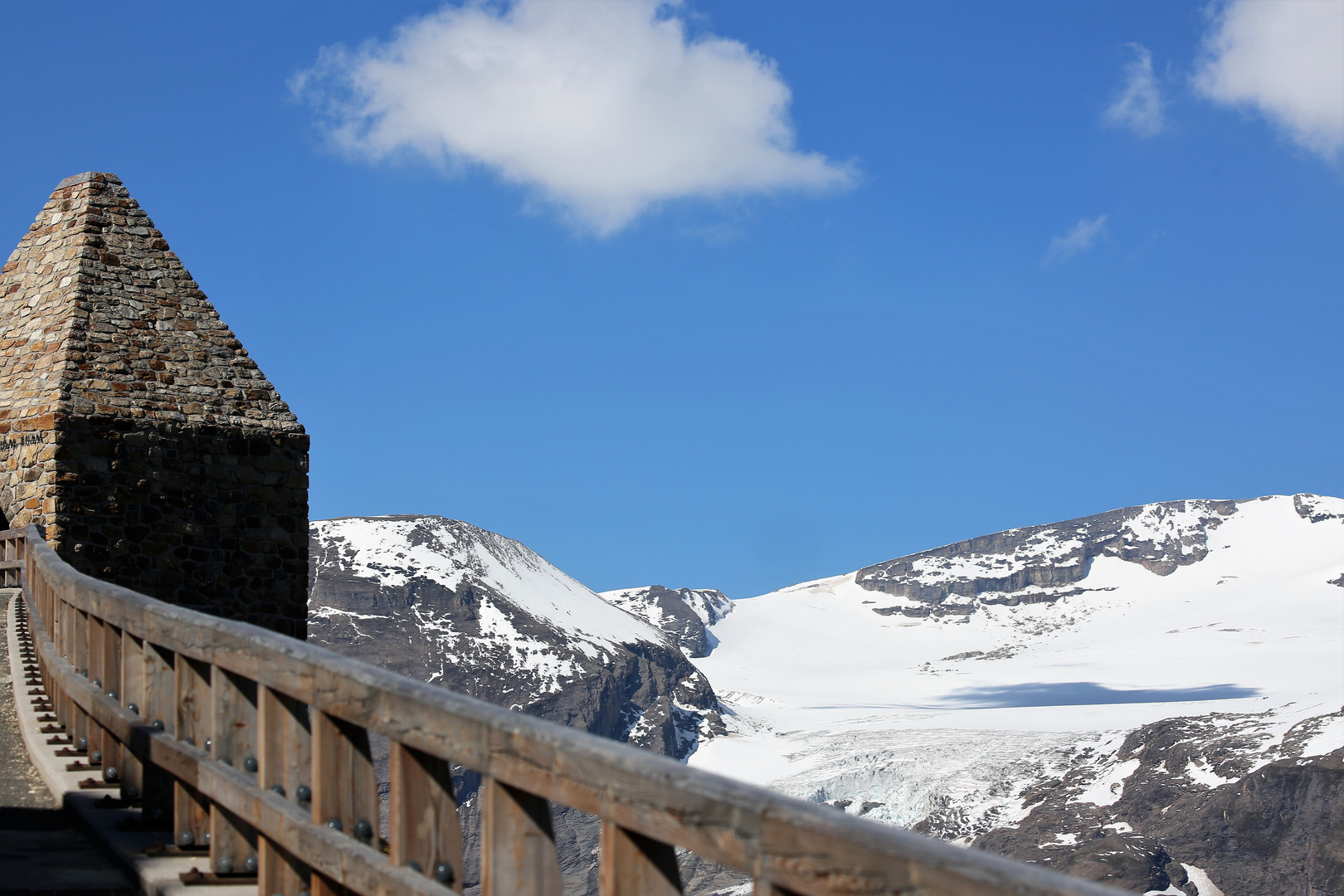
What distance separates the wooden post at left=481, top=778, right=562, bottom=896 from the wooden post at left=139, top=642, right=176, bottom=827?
279 centimetres

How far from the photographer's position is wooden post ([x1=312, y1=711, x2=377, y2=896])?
12.4 feet

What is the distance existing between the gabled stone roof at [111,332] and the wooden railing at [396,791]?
1166 cm

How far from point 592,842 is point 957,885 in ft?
559

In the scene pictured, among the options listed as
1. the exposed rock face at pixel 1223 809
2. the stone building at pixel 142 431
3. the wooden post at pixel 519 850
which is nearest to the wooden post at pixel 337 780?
the wooden post at pixel 519 850

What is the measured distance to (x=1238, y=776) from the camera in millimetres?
151750

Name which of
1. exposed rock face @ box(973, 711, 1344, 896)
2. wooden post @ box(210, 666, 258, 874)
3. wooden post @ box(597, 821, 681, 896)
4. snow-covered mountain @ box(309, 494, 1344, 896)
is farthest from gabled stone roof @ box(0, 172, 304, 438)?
exposed rock face @ box(973, 711, 1344, 896)

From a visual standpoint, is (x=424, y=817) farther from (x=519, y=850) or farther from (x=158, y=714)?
(x=158, y=714)

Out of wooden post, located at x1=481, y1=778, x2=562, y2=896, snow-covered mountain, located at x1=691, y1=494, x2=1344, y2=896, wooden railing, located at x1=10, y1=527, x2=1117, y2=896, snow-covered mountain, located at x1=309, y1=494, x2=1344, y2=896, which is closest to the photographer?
wooden railing, located at x1=10, y1=527, x2=1117, y2=896

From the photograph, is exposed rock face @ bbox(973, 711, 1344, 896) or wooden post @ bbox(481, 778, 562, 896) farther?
exposed rock face @ bbox(973, 711, 1344, 896)

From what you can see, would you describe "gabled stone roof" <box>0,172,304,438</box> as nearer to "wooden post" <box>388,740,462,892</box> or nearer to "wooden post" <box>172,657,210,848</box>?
"wooden post" <box>172,657,210,848</box>

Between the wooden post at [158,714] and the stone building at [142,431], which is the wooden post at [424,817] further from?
the stone building at [142,431]

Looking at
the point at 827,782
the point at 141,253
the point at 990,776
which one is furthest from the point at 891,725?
the point at 141,253

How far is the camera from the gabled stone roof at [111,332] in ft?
55.5

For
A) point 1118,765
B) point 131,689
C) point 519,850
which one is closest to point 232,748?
point 131,689
